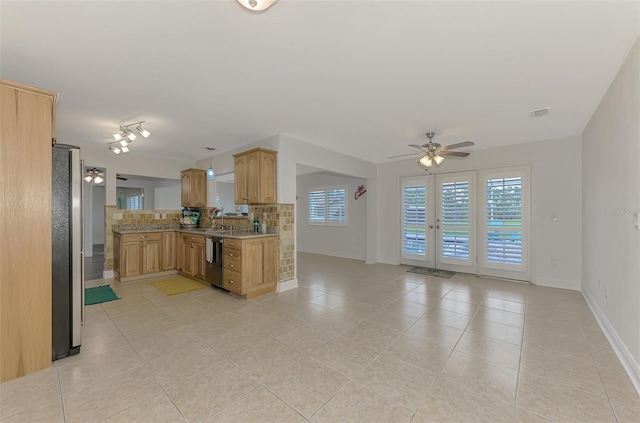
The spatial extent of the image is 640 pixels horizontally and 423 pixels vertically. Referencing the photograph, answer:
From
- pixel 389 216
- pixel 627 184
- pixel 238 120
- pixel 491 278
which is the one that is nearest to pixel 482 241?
pixel 491 278

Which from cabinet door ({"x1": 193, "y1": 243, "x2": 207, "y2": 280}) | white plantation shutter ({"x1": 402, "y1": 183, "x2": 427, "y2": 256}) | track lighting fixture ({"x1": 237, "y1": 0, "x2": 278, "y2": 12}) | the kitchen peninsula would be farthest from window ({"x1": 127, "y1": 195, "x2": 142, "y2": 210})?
track lighting fixture ({"x1": 237, "y1": 0, "x2": 278, "y2": 12})

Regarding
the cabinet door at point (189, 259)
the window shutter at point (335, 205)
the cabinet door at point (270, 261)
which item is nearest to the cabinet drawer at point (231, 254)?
the cabinet door at point (270, 261)

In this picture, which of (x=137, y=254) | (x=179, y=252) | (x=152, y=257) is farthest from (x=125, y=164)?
(x=179, y=252)

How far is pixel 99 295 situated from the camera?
165 inches

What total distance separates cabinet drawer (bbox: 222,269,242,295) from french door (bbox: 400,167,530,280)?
410 centimetres

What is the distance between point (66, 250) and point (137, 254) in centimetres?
302

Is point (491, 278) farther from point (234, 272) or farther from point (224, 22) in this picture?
point (224, 22)

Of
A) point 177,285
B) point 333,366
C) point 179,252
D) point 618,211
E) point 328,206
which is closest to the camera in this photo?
point 333,366

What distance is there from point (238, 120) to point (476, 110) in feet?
10.5

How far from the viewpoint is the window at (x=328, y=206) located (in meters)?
7.89

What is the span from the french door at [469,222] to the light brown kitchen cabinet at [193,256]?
449 centimetres

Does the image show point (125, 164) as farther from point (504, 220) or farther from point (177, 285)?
point (504, 220)

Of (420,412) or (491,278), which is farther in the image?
(491,278)

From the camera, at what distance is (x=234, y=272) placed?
4.11 metres
